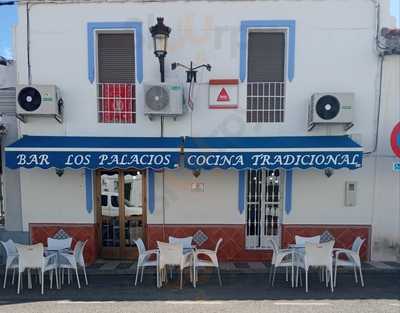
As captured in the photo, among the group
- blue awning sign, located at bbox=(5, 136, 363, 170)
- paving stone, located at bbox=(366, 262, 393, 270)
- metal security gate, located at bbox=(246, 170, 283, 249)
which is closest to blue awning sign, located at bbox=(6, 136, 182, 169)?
blue awning sign, located at bbox=(5, 136, 363, 170)

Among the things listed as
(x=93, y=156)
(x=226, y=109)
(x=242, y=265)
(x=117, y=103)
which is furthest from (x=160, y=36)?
(x=242, y=265)

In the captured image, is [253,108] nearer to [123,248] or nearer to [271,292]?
[271,292]

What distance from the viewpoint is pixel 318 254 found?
6902mm

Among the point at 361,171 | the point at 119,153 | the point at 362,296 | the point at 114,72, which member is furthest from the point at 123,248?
the point at 361,171

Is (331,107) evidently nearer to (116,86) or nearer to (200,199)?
(200,199)

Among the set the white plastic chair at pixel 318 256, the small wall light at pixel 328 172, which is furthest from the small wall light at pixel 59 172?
the small wall light at pixel 328 172

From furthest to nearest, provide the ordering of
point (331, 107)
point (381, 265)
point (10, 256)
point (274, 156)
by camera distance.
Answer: point (381, 265) < point (331, 107) < point (274, 156) < point (10, 256)

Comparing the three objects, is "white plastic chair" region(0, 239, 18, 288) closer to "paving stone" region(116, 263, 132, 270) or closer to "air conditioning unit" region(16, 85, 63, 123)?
"paving stone" region(116, 263, 132, 270)

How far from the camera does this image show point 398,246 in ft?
29.3

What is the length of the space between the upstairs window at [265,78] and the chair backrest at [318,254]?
3.48 metres

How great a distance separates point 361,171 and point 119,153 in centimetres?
654

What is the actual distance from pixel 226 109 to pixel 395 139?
4712 mm

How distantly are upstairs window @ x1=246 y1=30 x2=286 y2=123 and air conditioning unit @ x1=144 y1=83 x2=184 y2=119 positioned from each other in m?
1.95

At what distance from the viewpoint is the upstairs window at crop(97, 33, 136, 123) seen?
8781 millimetres
